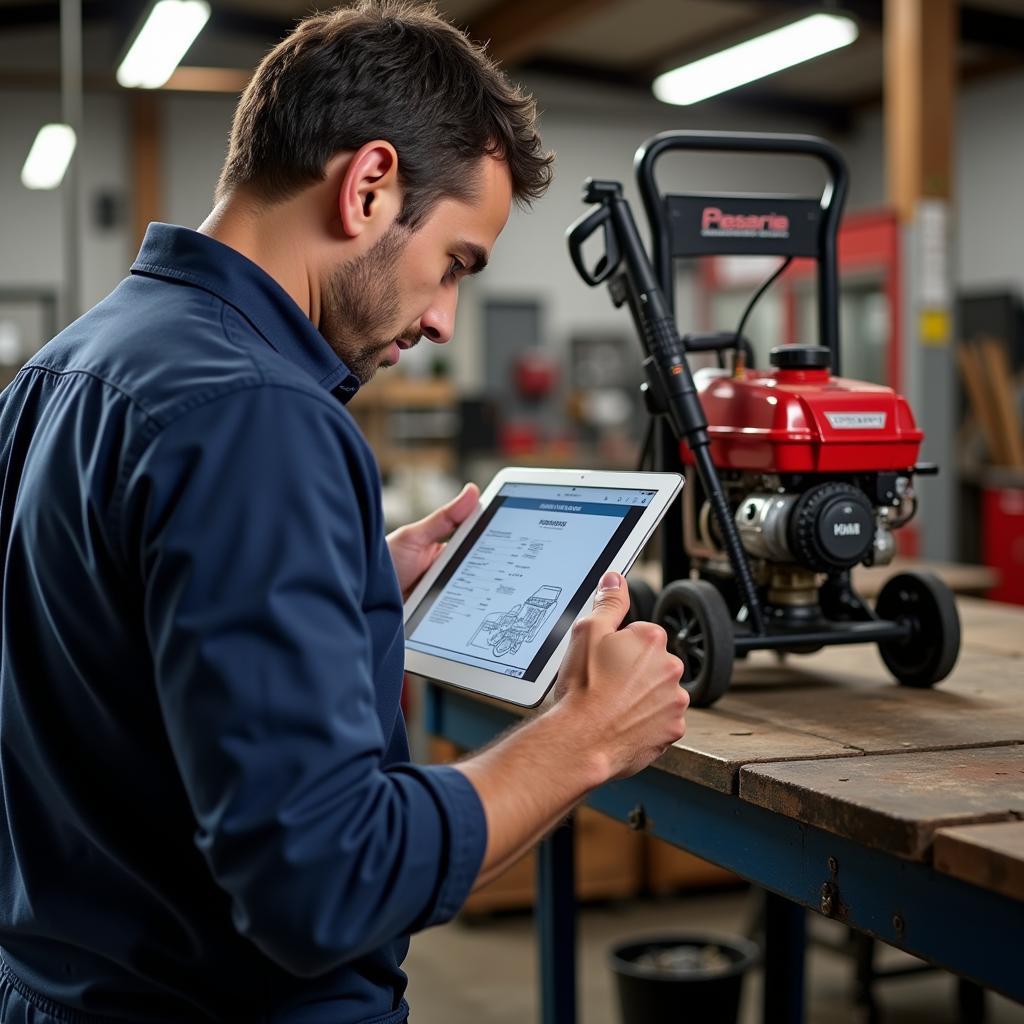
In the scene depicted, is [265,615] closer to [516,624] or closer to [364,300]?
[364,300]

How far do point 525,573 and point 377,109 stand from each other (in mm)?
530

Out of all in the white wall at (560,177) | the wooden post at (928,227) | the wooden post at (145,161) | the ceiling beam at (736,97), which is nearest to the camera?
the wooden post at (928,227)

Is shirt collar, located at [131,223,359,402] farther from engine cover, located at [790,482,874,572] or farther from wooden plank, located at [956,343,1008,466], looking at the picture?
wooden plank, located at [956,343,1008,466]

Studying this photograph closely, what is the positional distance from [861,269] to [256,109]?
5199 millimetres

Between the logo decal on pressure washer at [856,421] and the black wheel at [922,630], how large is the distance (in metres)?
0.22

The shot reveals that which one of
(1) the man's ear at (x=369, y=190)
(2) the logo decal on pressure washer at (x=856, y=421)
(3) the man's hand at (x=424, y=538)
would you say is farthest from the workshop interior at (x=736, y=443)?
(1) the man's ear at (x=369, y=190)

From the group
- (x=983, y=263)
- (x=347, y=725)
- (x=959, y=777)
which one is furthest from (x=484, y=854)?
(x=983, y=263)

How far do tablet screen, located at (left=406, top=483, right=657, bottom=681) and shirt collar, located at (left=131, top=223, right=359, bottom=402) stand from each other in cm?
35

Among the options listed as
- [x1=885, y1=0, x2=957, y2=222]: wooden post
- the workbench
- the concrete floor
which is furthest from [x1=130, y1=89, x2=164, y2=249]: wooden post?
the workbench

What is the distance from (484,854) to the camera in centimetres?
95

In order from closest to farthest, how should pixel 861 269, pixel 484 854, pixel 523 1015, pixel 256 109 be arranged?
1. pixel 484 854
2. pixel 256 109
3. pixel 523 1015
4. pixel 861 269

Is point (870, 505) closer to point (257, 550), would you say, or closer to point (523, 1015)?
point (257, 550)

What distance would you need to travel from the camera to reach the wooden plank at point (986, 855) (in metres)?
0.98

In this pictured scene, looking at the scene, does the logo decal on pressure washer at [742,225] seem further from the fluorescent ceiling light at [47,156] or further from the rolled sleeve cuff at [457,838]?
the fluorescent ceiling light at [47,156]
